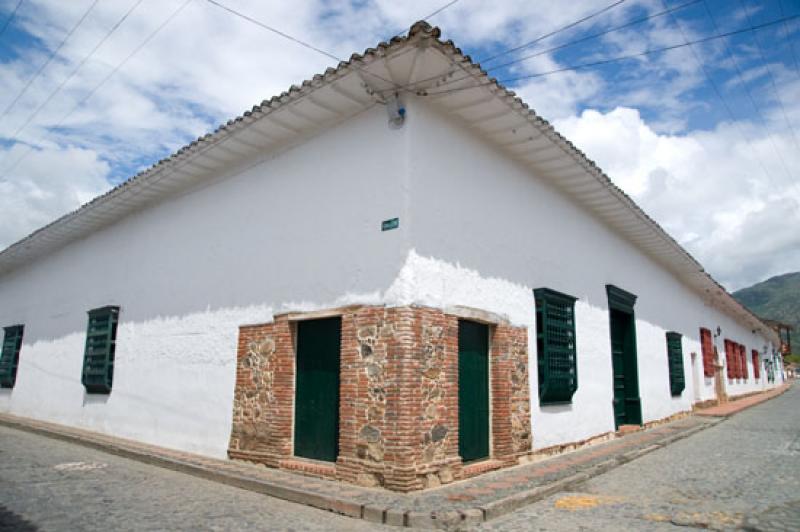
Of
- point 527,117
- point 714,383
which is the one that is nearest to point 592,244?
point 527,117

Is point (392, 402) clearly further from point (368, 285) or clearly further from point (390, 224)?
point (390, 224)

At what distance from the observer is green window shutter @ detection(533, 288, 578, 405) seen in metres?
7.38

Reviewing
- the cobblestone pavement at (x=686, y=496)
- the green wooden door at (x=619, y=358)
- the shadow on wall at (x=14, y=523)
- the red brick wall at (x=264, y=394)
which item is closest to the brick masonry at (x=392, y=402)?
the red brick wall at (x=264, y=394)

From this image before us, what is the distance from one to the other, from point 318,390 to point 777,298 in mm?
164485

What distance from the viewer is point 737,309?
21109 millimetres

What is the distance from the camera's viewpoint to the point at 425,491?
513cm

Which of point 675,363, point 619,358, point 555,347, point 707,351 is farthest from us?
point 707,351

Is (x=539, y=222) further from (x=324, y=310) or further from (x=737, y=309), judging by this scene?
(x=737, y=309)

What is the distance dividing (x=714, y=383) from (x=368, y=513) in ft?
58.2

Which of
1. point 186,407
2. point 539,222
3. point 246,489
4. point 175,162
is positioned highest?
point 175,162

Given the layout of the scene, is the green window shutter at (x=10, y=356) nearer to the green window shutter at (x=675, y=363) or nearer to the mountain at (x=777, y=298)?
the green window shutter at (x=675, y=363)

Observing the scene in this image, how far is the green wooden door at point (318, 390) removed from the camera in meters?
6.02

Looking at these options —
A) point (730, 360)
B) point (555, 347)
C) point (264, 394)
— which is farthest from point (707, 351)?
point (264, 394)

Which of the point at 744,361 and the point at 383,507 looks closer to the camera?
the point at 383,507
